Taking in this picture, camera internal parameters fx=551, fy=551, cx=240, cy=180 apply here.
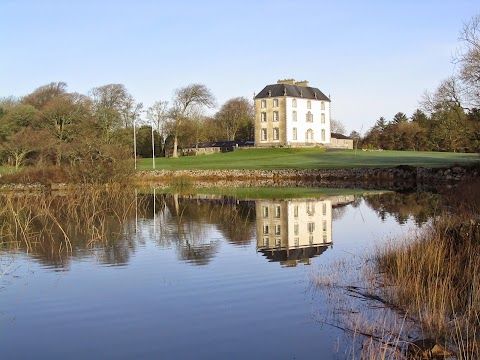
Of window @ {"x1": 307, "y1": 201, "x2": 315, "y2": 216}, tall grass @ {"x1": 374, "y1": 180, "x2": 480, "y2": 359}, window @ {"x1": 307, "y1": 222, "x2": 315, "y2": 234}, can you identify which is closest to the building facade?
window @ {"x1": 307, "y1": 201, "x2": 315, "y2": 216}

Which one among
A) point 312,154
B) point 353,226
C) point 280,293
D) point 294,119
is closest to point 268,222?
point 353,226

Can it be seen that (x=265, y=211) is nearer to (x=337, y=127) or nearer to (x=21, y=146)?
(x=21, y=146)

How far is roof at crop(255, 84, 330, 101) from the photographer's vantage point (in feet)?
278

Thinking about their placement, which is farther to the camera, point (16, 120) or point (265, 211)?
point (16, 120)

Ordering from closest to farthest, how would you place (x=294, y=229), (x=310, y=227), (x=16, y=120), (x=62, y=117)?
(x=294, y=229), (x=310, y=227), (x=62, y=117), (x=16, y=120)

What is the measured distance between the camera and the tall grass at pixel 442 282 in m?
7.36

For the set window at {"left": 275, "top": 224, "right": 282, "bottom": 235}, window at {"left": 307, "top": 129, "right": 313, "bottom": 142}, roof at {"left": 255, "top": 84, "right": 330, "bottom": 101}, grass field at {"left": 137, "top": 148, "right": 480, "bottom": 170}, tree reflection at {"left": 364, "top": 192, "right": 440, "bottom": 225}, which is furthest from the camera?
window at {"left": 307, "top": 129, "right": 313, "bottom": 142}

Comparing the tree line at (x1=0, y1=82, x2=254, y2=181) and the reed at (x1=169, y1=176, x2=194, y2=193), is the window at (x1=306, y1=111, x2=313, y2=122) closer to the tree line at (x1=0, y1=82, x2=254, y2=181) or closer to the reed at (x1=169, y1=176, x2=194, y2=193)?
the tree line at (x1=0, y1=82, x2=254, y2=181)

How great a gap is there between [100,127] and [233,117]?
4095 centimetres

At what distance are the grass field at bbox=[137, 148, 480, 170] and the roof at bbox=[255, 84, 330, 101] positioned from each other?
11.7 metres

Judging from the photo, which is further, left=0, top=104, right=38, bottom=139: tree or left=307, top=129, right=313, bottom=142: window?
left=307, top=129, right=313, bottom=142: window

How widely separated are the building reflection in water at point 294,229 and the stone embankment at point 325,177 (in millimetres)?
15098

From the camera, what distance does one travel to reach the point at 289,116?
8325 centimetres

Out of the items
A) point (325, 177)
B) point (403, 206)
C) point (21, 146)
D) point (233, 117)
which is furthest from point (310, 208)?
point (233, 117)
